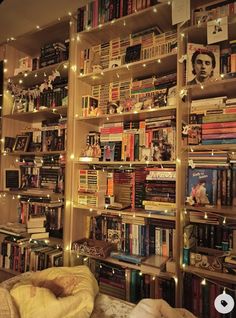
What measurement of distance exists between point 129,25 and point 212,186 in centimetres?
127

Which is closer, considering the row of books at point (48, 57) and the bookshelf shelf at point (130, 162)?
the bookshelf shelf at point (130, 162)

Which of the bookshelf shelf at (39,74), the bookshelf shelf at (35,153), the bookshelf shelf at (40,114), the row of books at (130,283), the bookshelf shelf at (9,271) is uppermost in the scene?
the bookshelf shelf at (39,74)

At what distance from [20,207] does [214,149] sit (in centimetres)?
186

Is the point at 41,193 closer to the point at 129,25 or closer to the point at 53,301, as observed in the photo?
the point at 53,301

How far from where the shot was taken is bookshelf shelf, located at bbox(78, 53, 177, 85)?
169cm

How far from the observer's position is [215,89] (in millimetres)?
1580

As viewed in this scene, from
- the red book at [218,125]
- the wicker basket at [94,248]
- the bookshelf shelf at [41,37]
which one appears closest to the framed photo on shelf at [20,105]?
the bookshelf shelf at [41,37]

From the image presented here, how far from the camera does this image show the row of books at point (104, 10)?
1.75m

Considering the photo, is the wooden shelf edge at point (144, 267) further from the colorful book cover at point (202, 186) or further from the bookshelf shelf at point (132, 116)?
the bookshelf shelf at point (132, 116)

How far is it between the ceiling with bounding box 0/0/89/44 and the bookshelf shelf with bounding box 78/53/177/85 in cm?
60

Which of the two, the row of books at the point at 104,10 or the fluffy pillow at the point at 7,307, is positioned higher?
the row of books at the point at 104,10

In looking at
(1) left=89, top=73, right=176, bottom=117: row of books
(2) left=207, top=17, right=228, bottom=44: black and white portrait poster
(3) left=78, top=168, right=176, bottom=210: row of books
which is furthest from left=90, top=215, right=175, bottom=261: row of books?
(2) left=207, top=17, right=228, bottom=44: black and white portrait poster

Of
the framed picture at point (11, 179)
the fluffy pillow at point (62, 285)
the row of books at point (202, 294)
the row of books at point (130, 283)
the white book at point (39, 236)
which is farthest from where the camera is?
the framed picture at point (11, 179)

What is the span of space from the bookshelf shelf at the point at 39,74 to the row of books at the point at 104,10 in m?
0.32
